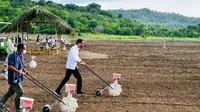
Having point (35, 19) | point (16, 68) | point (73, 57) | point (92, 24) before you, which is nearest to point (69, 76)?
point (73, 57)

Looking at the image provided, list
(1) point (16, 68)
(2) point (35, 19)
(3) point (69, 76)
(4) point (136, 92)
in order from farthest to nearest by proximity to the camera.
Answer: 1. (2) point (35, 19)
2. (4) point (136, 92)
3. (3) point (69, 76)
4. (1) point (16, 68)

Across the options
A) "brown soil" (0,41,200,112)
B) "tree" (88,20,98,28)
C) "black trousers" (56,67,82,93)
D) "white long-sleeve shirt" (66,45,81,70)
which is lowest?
"tree" (88,20,98,28)

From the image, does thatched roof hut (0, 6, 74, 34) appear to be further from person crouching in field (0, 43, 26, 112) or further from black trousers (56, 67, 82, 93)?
person crouching in field (0, 43, 26, 112)

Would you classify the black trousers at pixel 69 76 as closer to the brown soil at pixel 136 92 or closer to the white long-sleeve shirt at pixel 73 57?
the white long-sleeve shirt at pixel 73 57

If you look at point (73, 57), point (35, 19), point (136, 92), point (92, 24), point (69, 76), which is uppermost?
point (35, 19)

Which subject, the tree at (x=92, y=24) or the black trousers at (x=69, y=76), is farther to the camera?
the tree at (x=92, y=24)

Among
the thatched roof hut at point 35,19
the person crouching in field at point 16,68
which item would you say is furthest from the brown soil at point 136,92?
the thatched roof hut at point 35,19

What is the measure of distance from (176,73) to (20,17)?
12.6 m

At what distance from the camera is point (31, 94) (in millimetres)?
11812

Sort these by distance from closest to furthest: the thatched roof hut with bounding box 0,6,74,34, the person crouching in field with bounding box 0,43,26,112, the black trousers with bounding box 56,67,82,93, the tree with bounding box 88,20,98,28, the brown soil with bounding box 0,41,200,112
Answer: the person crouching in field with bounding box 0,43,26,112, the brown soil with bounding box 0,41,200,112, the black trousers with bounding box 56,67,82,93, the thatched roof hut with bounding box 0,6,74,34, the tree with bounding box 88,20,98,28

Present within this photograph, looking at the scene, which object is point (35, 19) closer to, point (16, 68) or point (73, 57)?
point (73, 57)

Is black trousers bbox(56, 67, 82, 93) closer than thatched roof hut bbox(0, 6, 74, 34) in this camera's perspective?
Yes

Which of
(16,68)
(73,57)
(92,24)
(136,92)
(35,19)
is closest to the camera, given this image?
(16,68)

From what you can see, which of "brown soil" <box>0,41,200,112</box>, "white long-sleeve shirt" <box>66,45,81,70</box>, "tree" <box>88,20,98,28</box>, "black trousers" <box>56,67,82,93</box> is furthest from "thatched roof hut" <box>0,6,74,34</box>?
"tree" <box>88,20,98,28</box>
